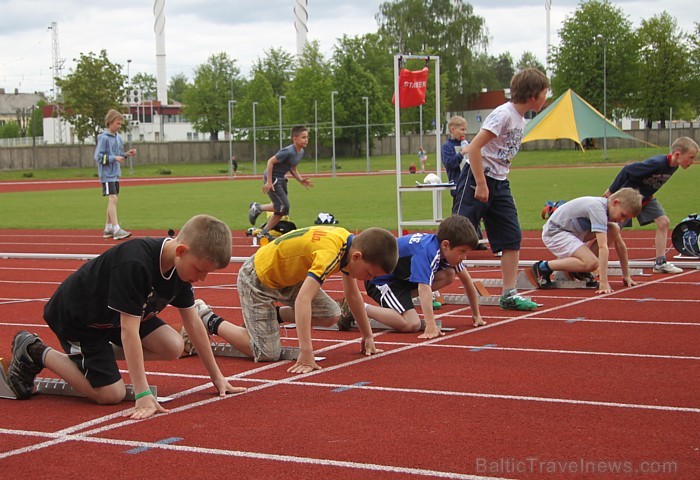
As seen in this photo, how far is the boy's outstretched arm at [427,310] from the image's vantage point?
22.2 feet

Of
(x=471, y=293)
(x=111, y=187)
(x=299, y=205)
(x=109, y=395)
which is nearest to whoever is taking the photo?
(x=109, y=395)

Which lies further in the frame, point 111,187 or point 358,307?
point 111,187

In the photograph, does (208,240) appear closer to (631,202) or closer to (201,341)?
(201,341)

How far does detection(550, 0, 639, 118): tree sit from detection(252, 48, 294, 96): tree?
2909cm

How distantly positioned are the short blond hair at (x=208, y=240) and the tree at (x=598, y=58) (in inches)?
2775

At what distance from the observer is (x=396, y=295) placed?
23.9 ft

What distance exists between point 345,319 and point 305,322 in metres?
1.77

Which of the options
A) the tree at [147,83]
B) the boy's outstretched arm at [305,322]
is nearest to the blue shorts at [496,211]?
the boy's outstretched arm at [305,322]

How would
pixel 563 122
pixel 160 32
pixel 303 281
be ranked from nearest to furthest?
pixel 303 281, pixel 563 122, pixel 160 32

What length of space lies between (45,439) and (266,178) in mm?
10488

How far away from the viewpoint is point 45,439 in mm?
4371

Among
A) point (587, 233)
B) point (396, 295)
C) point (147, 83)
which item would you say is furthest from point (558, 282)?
point (147, 83)

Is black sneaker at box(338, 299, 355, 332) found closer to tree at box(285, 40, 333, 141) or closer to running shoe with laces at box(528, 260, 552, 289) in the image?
running shoe with laces at box(528, 260, 552, 289)

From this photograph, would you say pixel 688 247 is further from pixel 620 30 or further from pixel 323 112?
pixel 620 30
